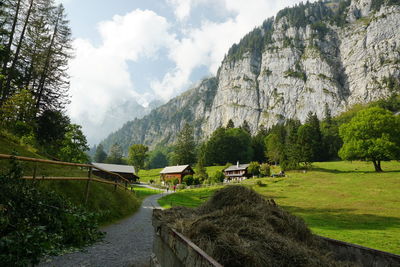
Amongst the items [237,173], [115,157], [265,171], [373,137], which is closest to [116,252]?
[373,137]

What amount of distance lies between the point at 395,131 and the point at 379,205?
37.9 meters

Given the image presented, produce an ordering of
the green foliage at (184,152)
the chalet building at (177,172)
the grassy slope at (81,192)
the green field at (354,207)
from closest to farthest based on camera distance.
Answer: the grassy slope at (81,192) → the green field at (354,207) → the chalet building at (177,172) → the green foliage at (184,152)

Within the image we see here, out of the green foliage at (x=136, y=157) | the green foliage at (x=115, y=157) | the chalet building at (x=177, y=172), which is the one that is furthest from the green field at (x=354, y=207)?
the green foliage at (x=115, y=157)

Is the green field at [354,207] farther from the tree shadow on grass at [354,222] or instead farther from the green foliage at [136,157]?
the green foliage at [136,157]

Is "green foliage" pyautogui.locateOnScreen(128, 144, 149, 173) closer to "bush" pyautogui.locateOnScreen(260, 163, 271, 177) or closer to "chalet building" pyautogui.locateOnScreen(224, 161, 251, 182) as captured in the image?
"chalet building" pyautogui.locateOnScreen(224, 161, 251, 182)

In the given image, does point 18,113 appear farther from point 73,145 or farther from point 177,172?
point 177,172

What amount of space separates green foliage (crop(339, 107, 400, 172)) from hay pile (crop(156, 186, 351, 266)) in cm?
5989

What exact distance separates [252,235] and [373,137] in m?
65.6

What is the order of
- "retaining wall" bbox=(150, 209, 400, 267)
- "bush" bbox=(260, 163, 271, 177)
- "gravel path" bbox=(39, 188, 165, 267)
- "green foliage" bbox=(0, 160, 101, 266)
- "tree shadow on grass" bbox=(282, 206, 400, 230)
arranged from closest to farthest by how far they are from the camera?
"retaining wall" bbox=(150, 209, 400, 267), "green foliage" bbox=(0, 160, 101, 266), "gravel path" bbox=(39, 188, 165, 267), "tree shadow on grass" bbox=(282, 206, 400, 230), "bush" bbox=(260, 163, 271, 177)

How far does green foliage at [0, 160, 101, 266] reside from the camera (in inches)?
168

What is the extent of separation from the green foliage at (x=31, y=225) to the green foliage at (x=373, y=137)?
5999 centimetres

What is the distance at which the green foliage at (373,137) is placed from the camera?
167 ft

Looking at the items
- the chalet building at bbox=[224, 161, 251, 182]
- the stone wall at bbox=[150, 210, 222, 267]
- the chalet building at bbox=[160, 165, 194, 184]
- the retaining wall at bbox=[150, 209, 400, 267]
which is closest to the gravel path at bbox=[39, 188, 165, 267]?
the stone wall at bbox=[150, 210, 222, 267]

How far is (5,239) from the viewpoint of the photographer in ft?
13.4
